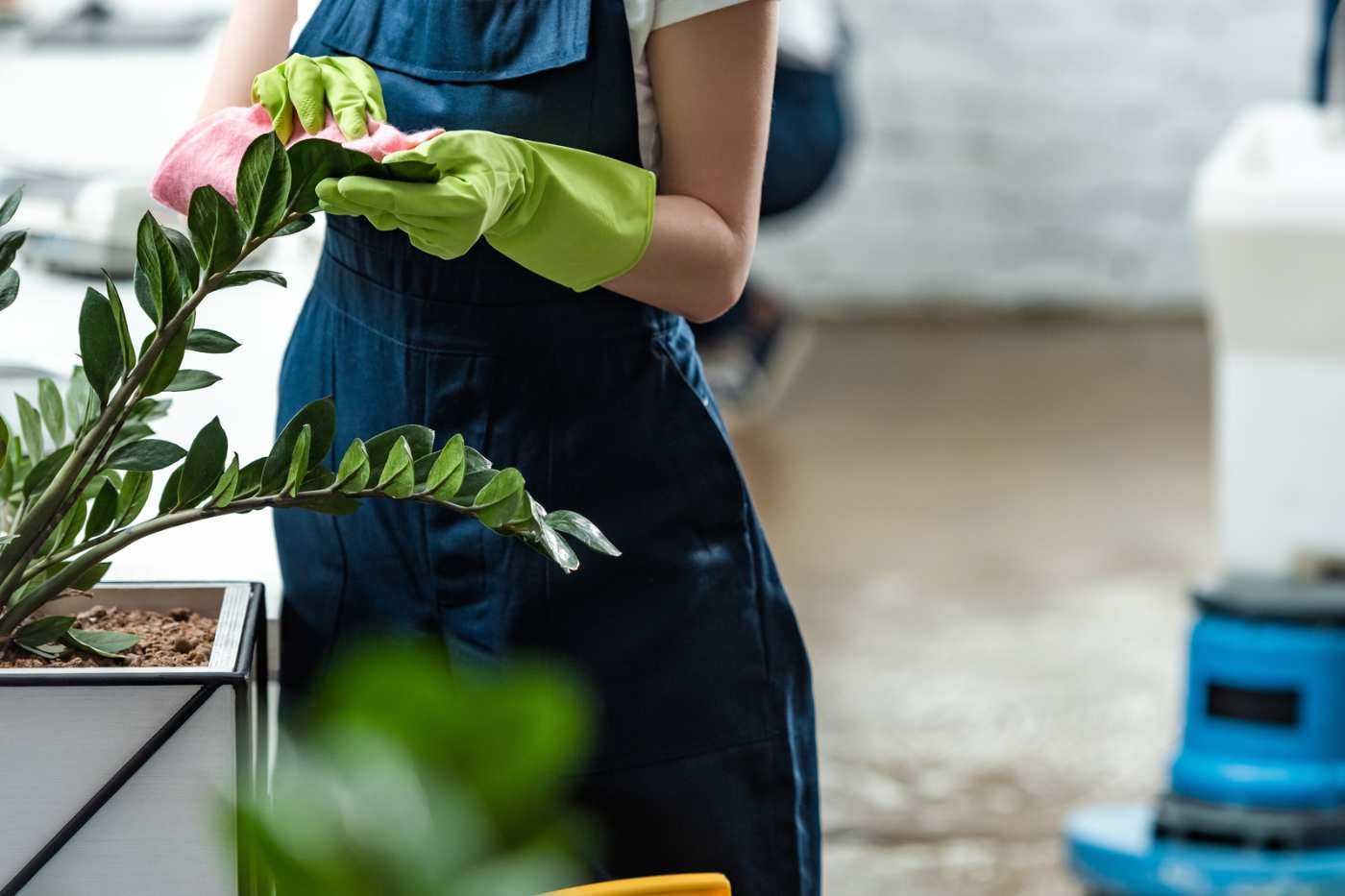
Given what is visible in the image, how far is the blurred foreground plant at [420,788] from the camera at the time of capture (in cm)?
30

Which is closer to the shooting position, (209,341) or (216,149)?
(209,341)

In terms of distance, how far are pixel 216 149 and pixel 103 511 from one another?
0.21 meters

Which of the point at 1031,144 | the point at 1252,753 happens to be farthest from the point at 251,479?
the point at 1031,144

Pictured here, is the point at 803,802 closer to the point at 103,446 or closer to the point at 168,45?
the point at 103,446

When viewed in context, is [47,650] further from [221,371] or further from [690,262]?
[221,371]

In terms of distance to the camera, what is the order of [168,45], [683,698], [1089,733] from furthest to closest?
[1089,733], [168,45], [683,698]

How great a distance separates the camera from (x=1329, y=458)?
6.72 feet

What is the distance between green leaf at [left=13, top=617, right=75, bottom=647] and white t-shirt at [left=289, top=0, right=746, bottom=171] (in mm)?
406

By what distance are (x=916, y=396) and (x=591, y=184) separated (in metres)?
4.42

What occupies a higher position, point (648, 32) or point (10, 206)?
point (648, 32)

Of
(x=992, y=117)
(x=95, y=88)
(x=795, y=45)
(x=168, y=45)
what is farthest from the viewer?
(x=992, y=117)

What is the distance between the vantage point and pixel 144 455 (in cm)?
68

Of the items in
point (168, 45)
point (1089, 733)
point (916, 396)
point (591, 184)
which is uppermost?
point (168, 45)

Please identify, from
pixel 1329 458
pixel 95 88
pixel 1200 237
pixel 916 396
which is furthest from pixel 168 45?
pixel 916 396
